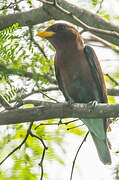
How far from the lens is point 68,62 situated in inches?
183

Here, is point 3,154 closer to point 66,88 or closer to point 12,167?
point 12,167

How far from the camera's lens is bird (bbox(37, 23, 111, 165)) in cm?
466

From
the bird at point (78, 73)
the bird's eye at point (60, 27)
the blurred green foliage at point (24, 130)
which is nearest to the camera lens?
the blurred green foliage at point (24, 130)

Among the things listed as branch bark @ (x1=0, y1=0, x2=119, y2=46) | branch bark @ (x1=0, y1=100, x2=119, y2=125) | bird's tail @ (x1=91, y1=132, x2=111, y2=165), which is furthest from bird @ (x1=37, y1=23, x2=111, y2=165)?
branch bark @ (x1=0, y1=100, x2=119, y2=125)

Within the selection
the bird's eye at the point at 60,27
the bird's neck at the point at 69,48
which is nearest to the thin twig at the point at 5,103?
the bird's neck at the point at 69,48

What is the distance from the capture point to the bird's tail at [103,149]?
4812mm

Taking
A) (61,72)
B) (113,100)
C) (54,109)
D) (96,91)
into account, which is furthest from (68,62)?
(54,109)

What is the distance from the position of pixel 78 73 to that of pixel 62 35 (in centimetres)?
65

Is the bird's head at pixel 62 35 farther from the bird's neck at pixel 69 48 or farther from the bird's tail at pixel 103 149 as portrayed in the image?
the bird's tail at pixel 103 149

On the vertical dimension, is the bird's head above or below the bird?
above

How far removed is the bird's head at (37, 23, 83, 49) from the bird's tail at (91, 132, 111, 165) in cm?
148

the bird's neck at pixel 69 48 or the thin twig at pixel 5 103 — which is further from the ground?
the thin twig at pixel 5 103

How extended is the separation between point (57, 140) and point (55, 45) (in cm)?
166

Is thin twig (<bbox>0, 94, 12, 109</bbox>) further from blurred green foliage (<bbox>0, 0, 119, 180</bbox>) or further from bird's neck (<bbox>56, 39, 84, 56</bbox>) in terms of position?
bird's neck (<bbox>56, 39, 84, 56</bbox>)
